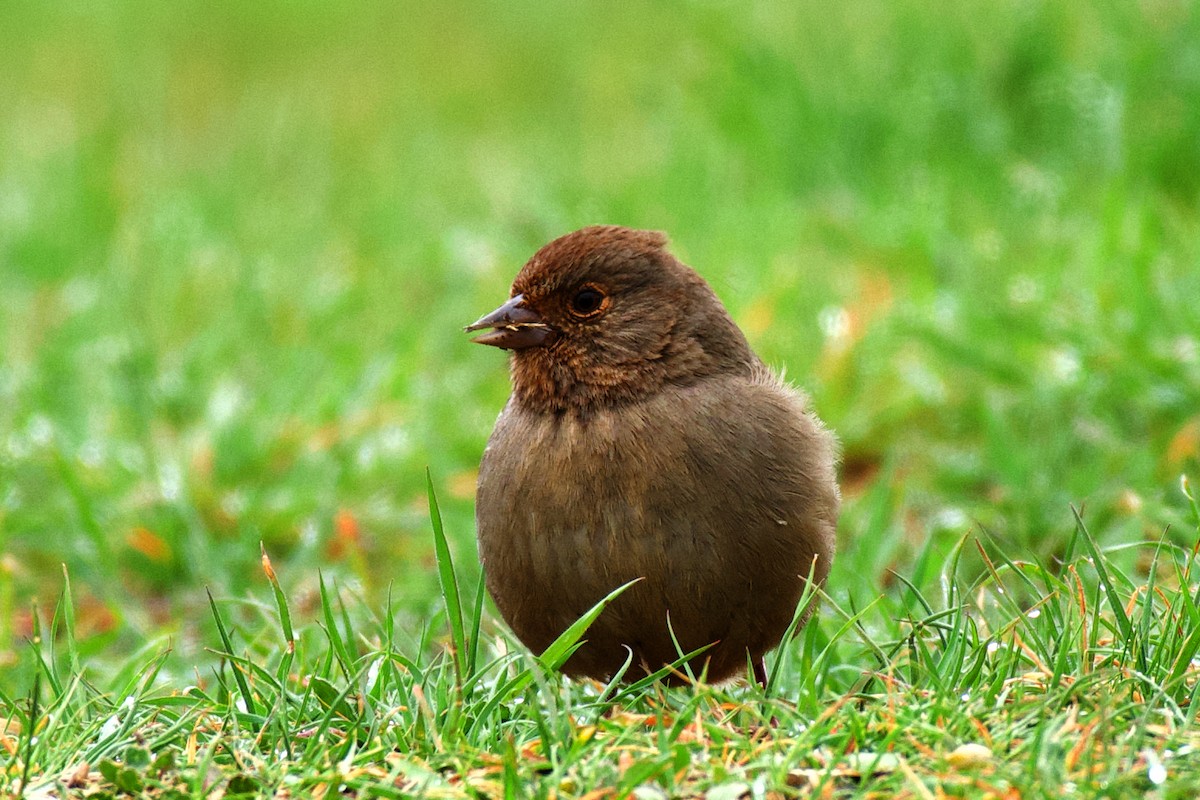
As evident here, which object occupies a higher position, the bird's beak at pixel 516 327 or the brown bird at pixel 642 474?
the bird's beak at pixel 516 327

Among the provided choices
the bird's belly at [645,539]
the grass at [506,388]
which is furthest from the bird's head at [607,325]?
the grass at [506,388]

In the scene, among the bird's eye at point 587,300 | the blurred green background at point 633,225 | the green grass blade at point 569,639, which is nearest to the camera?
the green grass blade at point 569,639

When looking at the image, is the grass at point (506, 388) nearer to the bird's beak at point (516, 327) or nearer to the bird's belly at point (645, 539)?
the bird's belly at point (645, 539)

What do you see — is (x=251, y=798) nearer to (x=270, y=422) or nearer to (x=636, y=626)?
(x=636, y=626)

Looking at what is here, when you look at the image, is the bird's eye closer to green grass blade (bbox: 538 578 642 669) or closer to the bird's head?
the bird's head

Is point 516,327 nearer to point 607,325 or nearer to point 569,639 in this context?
point 607,325

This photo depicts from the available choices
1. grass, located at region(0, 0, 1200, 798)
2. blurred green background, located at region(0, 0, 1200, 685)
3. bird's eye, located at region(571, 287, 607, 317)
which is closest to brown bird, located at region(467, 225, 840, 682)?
bird's eye, located at region(571, 287, 607, 317)

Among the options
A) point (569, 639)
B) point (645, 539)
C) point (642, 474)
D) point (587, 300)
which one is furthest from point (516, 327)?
point (569, 639)
